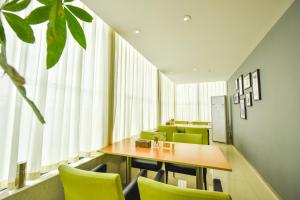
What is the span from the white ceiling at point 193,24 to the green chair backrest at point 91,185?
1.89 metres

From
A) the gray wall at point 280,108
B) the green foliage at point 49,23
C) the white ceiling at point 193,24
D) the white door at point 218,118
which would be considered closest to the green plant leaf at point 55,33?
the green foliage at point 49,23

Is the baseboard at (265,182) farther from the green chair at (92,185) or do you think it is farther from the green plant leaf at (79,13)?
the green plant leaf at (79,13)

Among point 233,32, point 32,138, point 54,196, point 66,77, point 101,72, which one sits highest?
point 233,32

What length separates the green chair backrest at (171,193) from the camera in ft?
2.28

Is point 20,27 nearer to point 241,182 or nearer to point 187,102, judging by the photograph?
point 241,182

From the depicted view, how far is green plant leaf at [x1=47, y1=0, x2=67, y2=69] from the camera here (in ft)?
1.57

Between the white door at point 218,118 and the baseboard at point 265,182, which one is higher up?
the white door at point 218,118

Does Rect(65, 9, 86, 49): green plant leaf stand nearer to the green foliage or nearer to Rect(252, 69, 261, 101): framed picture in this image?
the green foliage

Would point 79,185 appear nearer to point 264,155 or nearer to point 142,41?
point 142,41

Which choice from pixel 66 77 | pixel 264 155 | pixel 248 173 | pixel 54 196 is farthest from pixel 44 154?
pixel 248 173

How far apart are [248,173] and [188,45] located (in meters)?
2.93

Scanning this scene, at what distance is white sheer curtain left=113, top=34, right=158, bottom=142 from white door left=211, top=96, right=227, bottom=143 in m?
3.19

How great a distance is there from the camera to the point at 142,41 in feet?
9.05

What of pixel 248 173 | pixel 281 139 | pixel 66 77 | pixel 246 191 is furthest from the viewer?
pixel 248 173
